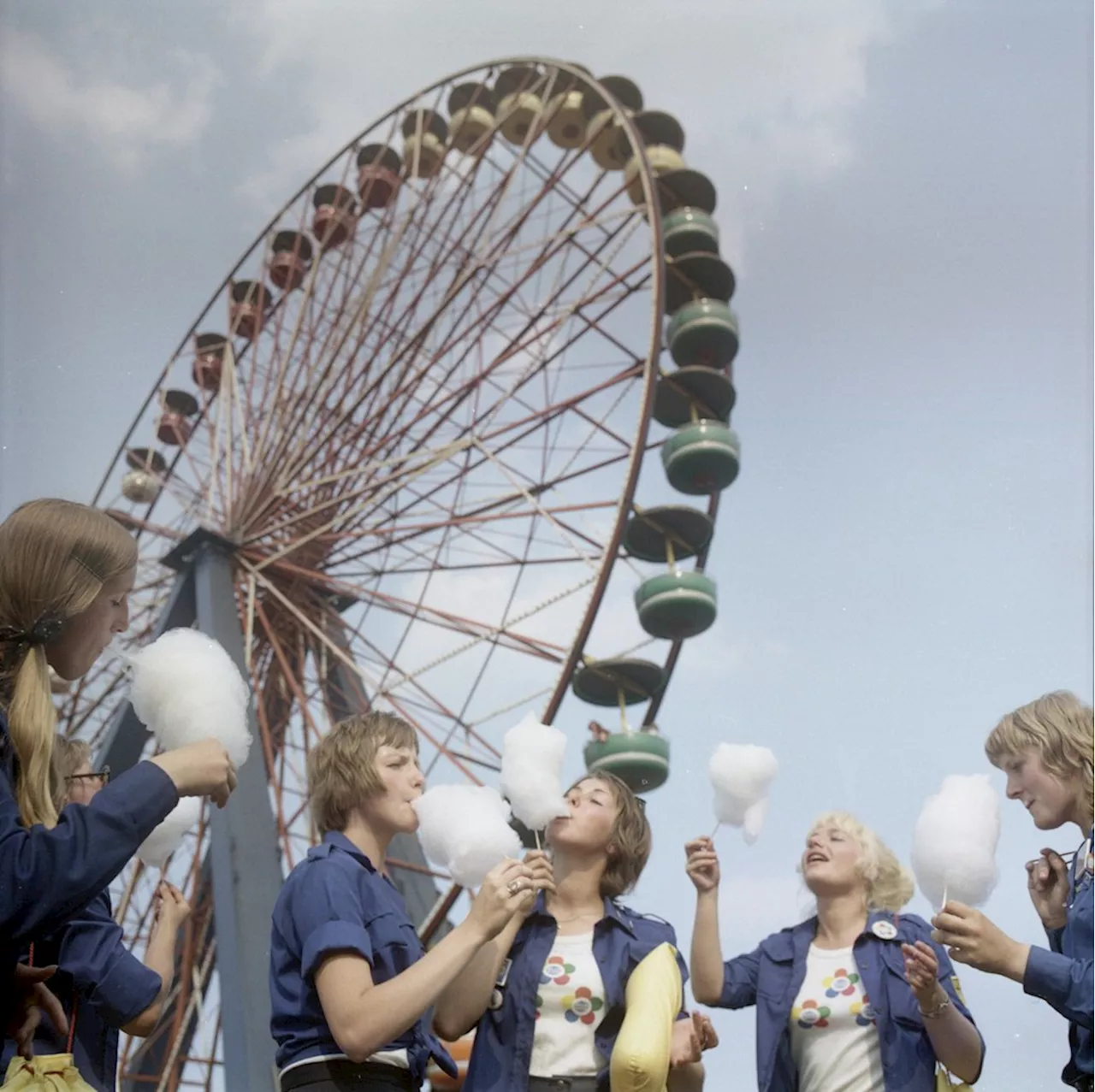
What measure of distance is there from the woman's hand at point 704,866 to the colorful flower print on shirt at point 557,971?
524 mm

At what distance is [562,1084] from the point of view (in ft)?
12.9

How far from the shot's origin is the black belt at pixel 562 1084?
12.8 feet

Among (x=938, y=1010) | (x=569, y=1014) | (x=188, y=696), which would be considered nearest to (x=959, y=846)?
(x=938, y=1010)

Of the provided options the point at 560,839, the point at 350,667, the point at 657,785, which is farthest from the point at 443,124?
the point at 560,839

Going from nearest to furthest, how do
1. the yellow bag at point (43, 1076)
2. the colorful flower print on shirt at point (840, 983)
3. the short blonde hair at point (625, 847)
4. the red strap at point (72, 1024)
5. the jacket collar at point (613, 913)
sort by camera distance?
the yellow bag at point (43, 1076)
the red strap at point (72, 1024)
the jacket collar at point (613, 913)
the colorful flower print on shirt at point (840, 983)
the short blonde hair at point (625, 847)

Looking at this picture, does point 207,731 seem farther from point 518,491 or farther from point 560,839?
point 518,491

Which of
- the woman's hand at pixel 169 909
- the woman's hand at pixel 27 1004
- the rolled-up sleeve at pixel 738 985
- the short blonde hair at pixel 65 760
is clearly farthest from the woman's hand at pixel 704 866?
the woman's hand at pixel 27 1004

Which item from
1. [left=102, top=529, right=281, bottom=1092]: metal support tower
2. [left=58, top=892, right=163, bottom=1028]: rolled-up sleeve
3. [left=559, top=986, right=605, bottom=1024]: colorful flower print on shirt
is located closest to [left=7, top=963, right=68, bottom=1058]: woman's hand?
[left=58, top=892, right=163, bottom=1028]: rolled-up sleeve

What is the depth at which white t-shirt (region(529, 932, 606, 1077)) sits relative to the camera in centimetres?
396

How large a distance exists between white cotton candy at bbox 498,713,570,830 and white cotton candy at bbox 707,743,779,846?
0.66m

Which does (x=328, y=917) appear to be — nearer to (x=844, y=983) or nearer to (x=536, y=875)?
(x=536, y=875)

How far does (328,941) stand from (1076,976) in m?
1.71

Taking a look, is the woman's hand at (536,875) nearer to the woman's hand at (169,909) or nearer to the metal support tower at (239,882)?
the woman's hand at (169,909)

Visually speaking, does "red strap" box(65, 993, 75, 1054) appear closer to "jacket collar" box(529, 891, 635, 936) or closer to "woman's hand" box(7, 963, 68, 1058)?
"woman's hand" box(7, 963, 68, 1058)
